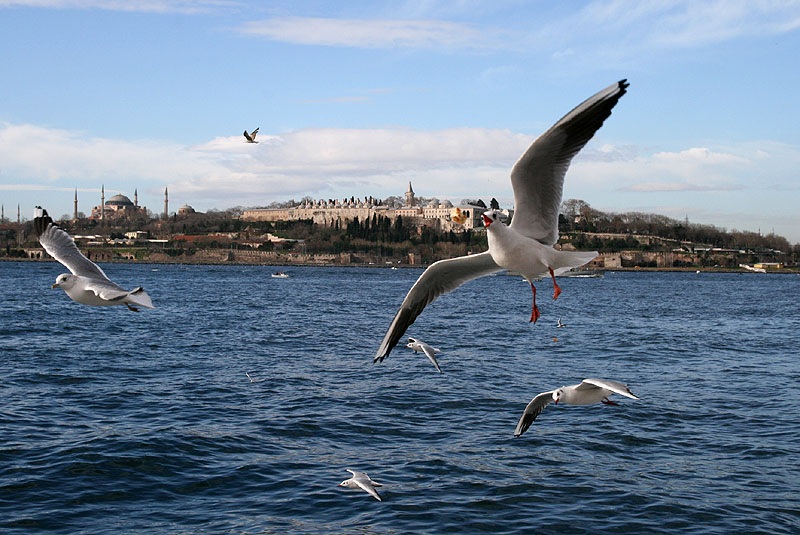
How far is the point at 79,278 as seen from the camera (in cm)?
769

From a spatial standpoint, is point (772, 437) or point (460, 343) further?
point (460, 343)

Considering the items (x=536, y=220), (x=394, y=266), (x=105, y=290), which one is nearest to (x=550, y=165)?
(x=536, y=220)

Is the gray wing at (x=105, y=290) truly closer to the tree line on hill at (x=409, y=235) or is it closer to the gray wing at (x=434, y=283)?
the gray wing at (x=434, y=283)

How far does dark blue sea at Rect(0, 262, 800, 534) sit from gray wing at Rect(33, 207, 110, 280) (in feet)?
9.80

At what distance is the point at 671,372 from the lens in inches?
812

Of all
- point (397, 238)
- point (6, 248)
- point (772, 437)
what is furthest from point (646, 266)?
point (772, 437)

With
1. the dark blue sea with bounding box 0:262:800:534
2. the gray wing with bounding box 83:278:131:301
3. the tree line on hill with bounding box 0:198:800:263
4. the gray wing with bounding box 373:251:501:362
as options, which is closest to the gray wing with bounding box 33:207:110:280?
the gray wing with bounding box 83:278:131:301

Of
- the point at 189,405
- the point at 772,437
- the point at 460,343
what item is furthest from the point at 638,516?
the point at 460,343

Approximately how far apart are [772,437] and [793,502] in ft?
11.2

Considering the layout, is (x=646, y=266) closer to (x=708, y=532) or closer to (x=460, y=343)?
(x=460, y=343)

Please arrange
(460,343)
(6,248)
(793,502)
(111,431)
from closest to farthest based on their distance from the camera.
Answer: (793,502)
(111,431)
(460,343)
(6,248)

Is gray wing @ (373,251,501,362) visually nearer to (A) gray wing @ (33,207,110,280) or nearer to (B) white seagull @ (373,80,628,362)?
(B) white seagull @ (373,80,628,362)

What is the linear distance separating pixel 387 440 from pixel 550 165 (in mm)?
8007

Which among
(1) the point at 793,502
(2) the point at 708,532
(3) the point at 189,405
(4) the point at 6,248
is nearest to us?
(2) the point at 708,532
